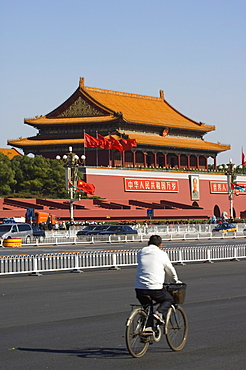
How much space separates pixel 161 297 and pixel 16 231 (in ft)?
115

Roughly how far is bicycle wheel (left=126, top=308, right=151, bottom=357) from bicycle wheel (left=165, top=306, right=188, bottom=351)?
382 millimetres

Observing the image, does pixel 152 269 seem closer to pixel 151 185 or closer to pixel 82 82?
pixel 151 185

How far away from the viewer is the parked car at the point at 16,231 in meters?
42.6

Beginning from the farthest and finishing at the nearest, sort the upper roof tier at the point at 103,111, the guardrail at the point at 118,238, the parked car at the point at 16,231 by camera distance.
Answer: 1. the upper roof tier at the point at 103,111
2. the guardrail at the point at 118,238
3. the parked car at the point at 16,231

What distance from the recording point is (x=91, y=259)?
86.5 feet

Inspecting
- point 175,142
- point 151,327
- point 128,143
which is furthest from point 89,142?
point 151,327

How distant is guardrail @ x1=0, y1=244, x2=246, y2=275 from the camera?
23.8 metres

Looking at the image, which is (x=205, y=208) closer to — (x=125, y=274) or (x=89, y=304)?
(x=125, y=274)

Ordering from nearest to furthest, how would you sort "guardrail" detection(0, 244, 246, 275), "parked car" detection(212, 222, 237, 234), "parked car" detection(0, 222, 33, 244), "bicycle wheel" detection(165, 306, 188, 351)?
"bicycle wheel" detection(165, 306, 188, 351) < "guardrail" detection(0, 244, 246, 275) < "parked car" detection(0, 222, 33, 244) < "parked car" detection(212, 222, 237, 234)

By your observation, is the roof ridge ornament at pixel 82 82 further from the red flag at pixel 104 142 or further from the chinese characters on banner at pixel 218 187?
the chinese characters on banner at pixel 218 187

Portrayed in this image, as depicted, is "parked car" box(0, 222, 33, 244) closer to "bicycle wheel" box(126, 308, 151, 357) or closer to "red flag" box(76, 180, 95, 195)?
"red flag" box(76, 180, 95, 195)

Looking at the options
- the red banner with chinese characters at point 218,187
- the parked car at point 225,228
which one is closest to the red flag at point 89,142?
the parked car at point 225,228

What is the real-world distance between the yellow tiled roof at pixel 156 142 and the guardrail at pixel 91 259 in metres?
46.2

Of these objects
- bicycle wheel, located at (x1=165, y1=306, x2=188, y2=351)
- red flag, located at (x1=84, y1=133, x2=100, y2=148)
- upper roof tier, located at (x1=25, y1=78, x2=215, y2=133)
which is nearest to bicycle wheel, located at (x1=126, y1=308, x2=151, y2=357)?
bicycle wheel, located at (x1=165, y1=306, x2=188, y2=351)
